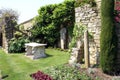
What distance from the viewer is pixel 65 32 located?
19312mm

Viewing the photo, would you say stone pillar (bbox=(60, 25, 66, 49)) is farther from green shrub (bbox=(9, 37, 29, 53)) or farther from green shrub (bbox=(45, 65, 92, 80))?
green shrub (bbox=(45, 65, 92, 80))

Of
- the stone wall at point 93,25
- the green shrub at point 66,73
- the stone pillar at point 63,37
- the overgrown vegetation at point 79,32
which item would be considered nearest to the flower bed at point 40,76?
the green shrub at point 66,73

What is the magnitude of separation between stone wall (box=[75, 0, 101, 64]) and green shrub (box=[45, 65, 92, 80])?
139 cm

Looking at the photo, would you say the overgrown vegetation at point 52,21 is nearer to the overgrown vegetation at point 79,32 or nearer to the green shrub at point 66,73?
the overgrown vegetation at point 79,32

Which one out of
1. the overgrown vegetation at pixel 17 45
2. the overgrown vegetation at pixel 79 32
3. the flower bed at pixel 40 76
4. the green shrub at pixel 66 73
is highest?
the overgrown vegetation at pixel 79 32

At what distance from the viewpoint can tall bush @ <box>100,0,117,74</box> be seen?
9984mm

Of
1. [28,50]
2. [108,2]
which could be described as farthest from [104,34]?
[28,50]

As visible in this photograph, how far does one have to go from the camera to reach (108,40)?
32.8ft

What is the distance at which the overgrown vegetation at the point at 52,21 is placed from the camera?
61.9 feet

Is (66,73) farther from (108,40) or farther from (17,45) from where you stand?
(17,45)

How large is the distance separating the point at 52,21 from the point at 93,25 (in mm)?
8816

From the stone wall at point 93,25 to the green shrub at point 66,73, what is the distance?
1.39 meters

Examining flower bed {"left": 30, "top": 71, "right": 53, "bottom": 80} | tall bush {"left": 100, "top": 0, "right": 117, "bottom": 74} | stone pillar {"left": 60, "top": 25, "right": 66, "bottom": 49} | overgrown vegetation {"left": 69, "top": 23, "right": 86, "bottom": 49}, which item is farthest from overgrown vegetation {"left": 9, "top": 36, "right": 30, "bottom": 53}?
tall bush {"left": 100, "top": 0, "right": 117, "bottom": 74}

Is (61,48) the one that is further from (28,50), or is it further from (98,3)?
(98,3)
